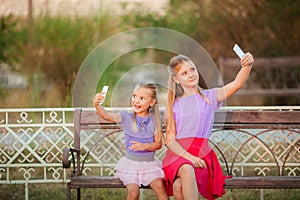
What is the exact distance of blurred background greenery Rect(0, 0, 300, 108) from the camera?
9.72 meters

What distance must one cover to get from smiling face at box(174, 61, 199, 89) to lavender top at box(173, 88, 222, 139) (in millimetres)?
101

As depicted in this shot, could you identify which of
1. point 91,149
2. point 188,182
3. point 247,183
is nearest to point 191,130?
point 188,182

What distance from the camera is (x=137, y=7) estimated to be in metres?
12.5

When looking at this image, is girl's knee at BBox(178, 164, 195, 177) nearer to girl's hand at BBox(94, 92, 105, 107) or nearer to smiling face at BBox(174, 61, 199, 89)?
smiling face at BBox(174, 61, 199, 89)

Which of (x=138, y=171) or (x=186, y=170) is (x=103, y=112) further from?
(x=186, y=170)

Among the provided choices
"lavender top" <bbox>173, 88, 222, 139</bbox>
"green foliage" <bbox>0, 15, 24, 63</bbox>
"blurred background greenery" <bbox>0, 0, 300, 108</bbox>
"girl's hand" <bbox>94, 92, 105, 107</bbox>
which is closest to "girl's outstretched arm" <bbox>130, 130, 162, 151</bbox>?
"lavender top" <bbox>173, 88, 222, 139</bbox>

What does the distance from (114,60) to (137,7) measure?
3.69m

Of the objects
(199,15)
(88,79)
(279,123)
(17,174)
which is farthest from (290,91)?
(279,123)

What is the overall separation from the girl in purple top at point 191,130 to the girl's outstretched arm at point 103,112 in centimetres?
37

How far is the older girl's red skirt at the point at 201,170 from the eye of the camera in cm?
418

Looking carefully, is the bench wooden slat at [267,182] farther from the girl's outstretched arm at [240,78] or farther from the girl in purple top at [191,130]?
the girl's outstretched arm at [240,78]

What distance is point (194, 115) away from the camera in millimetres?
4332

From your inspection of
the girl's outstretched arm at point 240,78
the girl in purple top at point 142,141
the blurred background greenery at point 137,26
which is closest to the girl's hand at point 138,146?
the girl in purple top at point 142,141

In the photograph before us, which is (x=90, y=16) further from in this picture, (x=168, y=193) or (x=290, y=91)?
(x=168, y=193)
